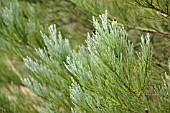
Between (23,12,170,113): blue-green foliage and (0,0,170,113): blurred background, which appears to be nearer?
(23,12,170,113): blue-green foliage

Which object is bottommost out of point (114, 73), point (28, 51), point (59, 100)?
point (114, 73)

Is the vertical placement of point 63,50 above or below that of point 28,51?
below

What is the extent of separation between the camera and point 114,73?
56.9 inches

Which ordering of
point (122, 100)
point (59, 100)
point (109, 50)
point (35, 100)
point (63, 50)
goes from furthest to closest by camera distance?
point (35, 100) < point (59, 100) < point (63, 50) < point (122, 100) < point (109, 50)

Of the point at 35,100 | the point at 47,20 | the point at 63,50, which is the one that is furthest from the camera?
the point at 47,20

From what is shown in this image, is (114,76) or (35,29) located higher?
(35,29)

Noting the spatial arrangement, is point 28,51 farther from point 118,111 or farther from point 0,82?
point 118,111

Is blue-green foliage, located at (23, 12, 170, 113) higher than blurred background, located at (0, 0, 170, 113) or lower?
lower

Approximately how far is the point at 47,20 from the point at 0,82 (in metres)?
0.95

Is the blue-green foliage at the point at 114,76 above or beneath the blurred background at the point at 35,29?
beneath

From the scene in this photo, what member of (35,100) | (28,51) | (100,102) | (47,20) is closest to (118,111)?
(100,102)

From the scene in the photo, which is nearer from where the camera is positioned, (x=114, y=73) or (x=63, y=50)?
(x=114, y=73)

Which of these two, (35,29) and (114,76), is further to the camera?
(35,29)

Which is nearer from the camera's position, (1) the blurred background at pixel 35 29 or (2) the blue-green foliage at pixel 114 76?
(2) the blue-green foliage at pixel 114 76
